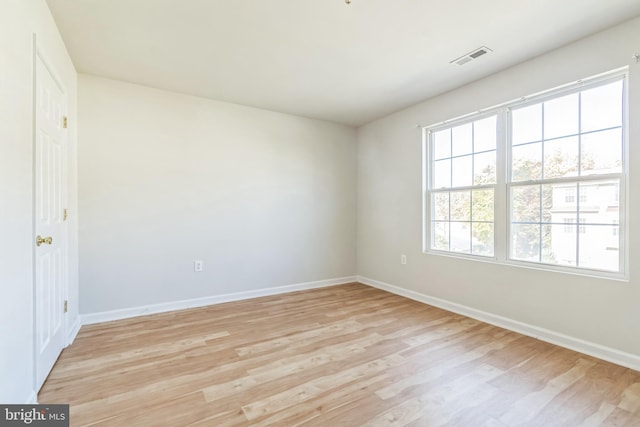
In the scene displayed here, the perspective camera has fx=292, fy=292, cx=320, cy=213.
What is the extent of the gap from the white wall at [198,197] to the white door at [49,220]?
0.63 meters

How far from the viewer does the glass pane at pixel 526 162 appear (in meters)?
2.73

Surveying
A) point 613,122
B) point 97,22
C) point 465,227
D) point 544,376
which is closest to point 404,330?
point 544,376

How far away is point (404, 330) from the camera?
9.24ft

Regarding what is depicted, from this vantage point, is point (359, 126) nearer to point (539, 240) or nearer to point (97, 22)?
point (539, 240)

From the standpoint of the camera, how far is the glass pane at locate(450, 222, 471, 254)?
10.9 feet

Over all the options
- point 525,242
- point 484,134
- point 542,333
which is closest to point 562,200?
point 525,242

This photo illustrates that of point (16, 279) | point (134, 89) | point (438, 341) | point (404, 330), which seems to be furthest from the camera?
point (134, 89)

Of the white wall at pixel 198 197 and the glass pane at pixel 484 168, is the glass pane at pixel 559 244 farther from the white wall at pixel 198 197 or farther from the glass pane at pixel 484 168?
the white wall at pixel 198 197

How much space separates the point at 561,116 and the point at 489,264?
1.51m

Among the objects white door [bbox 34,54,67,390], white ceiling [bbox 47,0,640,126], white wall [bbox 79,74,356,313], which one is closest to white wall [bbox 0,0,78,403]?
white door [bbox 34,54,67,390]

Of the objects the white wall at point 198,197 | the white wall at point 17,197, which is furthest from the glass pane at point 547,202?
the white wall at point 17,197

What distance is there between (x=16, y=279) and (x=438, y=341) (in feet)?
9.54

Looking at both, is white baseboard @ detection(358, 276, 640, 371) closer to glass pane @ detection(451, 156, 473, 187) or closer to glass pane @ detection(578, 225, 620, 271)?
glass pane @ detection(578, 225, 620, 271)

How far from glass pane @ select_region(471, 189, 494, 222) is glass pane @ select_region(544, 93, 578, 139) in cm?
74
